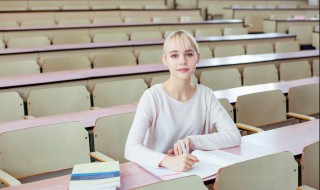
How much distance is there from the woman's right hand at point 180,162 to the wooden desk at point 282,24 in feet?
24.2

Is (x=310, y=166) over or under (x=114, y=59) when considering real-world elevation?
under

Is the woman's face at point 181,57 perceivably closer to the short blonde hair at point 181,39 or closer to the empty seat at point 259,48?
the short blonde hair at point 181,39

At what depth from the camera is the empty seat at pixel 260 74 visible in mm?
4723

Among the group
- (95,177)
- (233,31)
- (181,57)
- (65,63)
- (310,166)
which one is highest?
(181,57)

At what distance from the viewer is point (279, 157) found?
202 centimetres

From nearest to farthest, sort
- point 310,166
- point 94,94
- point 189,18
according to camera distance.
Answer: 1. point 310,166
2. point 94,94
3. point 189,18

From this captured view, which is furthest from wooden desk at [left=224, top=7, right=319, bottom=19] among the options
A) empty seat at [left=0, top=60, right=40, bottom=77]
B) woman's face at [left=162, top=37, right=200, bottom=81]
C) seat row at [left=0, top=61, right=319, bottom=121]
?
woman's face at [left=162, top=37, right=200, bottom=81]

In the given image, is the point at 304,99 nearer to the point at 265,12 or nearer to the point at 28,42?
the point at 28,42

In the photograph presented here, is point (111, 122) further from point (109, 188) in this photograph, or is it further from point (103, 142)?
point (109, 188)

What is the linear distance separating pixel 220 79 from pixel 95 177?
9.08 feet

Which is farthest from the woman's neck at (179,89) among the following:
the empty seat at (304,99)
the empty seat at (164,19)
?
the empty seat at (164,19)

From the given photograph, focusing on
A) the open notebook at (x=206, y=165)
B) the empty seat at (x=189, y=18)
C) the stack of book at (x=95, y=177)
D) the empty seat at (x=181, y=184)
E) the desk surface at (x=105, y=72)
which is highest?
the empty seat at (x=189, y=18)

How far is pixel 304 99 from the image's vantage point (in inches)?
153

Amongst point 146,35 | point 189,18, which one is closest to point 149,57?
point 146,35
